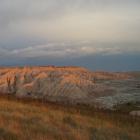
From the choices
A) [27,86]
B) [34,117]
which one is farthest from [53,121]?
[27,86]

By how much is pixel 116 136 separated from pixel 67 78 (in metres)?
38.7

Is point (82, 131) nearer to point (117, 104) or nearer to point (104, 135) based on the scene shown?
point (104, 135)

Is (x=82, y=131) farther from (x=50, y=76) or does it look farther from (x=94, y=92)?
(x=50, y=76)

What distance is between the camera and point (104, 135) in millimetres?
12828

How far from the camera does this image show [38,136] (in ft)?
37.6

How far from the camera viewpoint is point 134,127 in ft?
51.0

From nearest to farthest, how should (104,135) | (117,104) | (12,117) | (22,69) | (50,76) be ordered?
(104,135) < (12,117) < (117,104) < (50,76) < (22,69)

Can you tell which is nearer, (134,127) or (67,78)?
(134,127)

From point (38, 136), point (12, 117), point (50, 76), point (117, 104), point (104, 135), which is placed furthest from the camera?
point (50, 76)

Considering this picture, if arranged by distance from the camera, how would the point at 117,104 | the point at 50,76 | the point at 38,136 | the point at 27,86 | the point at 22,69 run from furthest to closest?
1. the point at 22,69
2. the point at 50,76
3. the point at 27,86
4. the point at 117,104
5. the point at 38,136

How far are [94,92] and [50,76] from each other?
809 centimetres

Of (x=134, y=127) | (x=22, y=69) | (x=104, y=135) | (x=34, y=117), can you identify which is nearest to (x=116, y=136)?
(x=104, y=135)

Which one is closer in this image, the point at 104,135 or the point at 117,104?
the point at 104,135

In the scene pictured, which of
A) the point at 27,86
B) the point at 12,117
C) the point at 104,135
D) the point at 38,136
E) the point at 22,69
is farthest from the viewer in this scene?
the point at 22,69
